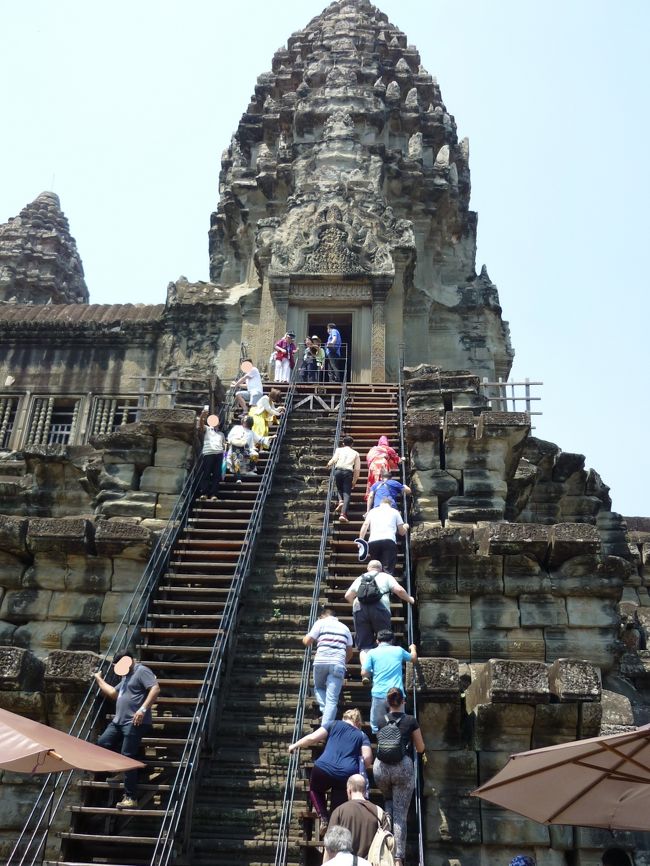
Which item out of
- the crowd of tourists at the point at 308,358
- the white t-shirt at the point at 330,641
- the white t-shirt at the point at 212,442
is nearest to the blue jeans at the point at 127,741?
the white t-shirt at the point at 330,641

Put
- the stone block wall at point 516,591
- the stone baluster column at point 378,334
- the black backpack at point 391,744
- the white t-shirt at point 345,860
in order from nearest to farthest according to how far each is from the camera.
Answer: the white t-shirt at point 345,860, the black backpack at point 391,744, the stone block wall at point 516,591, the stone baluster column at point 378,334

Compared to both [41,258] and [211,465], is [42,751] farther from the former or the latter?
[41,258]

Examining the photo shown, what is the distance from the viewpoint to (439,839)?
8148 mm

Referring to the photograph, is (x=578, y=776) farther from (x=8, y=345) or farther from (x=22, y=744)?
(x=8, y=345)

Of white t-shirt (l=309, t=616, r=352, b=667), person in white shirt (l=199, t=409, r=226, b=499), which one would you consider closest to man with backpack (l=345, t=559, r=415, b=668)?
white t-shirt (l=309, t=616, r=352, b=667)

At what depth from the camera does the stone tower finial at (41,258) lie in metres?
35.8

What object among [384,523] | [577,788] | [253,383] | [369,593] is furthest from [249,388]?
[577,788]

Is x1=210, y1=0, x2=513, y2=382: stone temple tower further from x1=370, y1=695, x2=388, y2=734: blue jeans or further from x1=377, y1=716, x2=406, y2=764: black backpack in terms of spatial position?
x1=377, y1=716, x2=406, y2=764: black backpack

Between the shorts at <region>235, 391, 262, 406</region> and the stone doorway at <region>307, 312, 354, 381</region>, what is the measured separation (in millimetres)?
5194

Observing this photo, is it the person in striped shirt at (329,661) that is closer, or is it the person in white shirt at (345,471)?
the person in striped shirt at (329,661)

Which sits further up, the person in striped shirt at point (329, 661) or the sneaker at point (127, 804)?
the person in striped shirt at point (329, 661)

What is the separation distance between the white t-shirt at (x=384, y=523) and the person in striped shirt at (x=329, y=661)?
1.72 m

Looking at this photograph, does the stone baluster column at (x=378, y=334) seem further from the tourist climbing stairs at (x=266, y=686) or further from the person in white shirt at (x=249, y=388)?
the tourist climbing stairs at (x=266, y=686)

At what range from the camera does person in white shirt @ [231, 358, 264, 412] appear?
14.6 metres
